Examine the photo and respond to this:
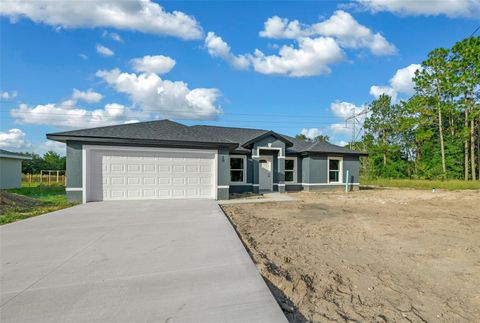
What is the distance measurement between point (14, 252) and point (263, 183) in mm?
13684

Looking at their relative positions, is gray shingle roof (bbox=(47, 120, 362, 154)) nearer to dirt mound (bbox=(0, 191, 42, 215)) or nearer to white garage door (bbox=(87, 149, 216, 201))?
white garage door (bbox=(87, 149, 216, 201))

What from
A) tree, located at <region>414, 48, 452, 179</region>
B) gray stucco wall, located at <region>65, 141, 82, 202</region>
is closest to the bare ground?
gray stucco wall, located at <region>65, 141, 82, 202</region>

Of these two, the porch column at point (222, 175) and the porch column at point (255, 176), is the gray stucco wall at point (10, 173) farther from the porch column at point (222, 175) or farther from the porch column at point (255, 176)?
the porch column at point (255, 176)

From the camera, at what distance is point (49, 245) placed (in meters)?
5.02

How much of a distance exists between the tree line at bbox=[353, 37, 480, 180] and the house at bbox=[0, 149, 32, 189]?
3590cm

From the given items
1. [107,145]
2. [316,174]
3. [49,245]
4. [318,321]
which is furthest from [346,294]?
[316,174]

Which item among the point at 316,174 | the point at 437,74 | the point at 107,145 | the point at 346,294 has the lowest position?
the point at 346,294

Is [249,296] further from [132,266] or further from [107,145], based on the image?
[107,145]

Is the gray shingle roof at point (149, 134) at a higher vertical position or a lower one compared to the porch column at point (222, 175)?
higher

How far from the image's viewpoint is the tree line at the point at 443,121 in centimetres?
2497

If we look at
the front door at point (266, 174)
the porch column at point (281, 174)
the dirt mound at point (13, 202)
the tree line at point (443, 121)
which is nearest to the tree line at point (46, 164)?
the dirt mound at point (13, 202)

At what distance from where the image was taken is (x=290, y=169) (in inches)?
719

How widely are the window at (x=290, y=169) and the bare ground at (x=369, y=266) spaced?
32.6ft

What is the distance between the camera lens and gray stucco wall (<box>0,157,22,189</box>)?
60.1ft
